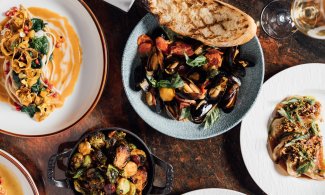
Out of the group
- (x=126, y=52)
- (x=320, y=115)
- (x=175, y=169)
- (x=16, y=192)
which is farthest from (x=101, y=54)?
(x=320, y=115)

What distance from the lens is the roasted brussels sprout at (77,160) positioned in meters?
1.89

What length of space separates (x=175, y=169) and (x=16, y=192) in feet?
2.27

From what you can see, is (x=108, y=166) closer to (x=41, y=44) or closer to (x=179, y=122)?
(x=179, y=122)

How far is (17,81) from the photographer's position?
6.54 feet

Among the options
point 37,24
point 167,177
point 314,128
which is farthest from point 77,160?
point 314,128

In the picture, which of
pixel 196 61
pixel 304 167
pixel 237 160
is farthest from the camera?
pixel 237 160

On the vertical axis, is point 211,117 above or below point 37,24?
below

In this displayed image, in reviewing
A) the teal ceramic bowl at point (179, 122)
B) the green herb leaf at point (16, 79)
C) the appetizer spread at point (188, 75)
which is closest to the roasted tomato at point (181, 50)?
the appetizer spread at point (188, 75)

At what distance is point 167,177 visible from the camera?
1.83 m

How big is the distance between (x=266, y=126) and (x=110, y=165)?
0.63 m

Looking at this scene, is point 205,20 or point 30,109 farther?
point 30,109

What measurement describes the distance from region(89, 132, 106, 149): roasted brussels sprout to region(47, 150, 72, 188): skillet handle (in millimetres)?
99

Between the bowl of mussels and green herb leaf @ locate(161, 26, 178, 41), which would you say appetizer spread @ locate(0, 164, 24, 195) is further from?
green herb leaf @ locate(161, 26, 178, 41)

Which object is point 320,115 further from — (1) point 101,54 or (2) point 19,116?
(2) point 19,116
